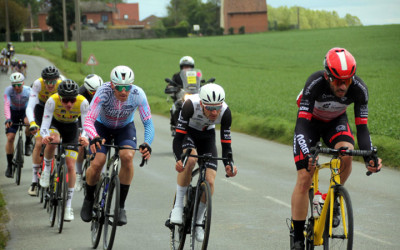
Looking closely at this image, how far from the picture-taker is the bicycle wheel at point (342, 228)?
531 centimetres

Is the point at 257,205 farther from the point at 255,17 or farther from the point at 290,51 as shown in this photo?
the point at 255,17

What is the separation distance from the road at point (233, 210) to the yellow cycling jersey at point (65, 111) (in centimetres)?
139

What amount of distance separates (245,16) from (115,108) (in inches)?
5213

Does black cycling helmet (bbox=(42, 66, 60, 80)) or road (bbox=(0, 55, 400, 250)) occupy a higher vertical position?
black cycling helmet (bbox=(42, 66, 60, 80))

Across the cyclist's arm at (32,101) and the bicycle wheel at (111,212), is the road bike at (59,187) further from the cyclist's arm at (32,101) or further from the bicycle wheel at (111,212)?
the bicycle wheel at (111,212)

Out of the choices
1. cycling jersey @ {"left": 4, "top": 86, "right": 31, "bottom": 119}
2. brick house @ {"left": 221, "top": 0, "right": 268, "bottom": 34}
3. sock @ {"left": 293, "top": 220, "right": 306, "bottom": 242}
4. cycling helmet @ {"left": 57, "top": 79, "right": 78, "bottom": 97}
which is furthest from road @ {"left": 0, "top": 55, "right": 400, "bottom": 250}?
brick house @ {"left": 221, "top": 0, "right": 268, "bottom": 34}

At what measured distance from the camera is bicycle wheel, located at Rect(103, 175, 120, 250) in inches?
277

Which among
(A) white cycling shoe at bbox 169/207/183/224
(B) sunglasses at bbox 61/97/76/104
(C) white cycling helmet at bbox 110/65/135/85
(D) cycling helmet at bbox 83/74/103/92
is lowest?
(A) white cycling shoe at bbox 169/207/183/224

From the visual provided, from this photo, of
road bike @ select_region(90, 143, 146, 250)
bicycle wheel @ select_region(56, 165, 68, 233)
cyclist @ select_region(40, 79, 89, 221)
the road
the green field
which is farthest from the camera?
the green field

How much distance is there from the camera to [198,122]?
23.9ft

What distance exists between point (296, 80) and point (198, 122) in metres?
34.2

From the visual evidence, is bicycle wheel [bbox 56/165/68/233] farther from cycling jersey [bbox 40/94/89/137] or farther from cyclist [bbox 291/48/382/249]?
cyclist [bbox 291/48/382/249]

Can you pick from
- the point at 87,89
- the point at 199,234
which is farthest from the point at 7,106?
the point at 199,234

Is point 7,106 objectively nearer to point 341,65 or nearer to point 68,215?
point 68,215
